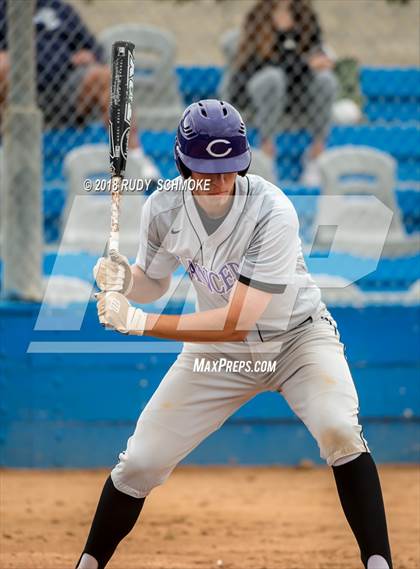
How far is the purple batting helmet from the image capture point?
11.4ft

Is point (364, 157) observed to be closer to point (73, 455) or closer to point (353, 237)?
point (353, 237)

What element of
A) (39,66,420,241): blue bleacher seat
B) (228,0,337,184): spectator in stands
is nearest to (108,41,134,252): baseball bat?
(39,66,420,241): blue bleacher seat

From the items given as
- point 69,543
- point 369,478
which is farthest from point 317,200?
point 369,478

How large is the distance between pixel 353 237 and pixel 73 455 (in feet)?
7.45

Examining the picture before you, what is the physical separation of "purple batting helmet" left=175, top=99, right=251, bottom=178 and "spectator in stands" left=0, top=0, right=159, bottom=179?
3.10m

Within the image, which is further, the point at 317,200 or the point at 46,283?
the point at 317,200

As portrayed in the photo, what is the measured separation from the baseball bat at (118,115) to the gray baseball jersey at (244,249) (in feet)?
0.43

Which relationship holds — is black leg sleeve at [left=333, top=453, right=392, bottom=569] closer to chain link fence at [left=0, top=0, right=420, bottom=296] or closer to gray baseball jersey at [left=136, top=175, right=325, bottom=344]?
gray baseball jersey at [left=136, top=175, right=325, bottom=344]

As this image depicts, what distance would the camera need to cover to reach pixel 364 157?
7422 millimetres

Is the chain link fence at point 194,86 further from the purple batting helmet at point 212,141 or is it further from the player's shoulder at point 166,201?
the purple batting helmet at point 212,141

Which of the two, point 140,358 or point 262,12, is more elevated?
point 262,12

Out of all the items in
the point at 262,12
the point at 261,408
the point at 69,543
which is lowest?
the point at 69,543

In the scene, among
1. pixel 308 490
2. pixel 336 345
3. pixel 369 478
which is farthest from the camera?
pixel 308 490

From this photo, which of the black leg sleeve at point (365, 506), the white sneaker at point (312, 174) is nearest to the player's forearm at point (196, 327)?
the black leg sleeve at point (365, 506)
